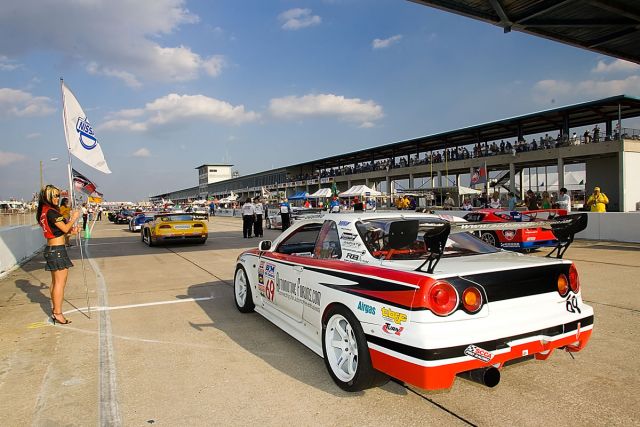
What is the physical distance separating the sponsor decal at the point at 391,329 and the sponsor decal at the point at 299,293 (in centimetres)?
85

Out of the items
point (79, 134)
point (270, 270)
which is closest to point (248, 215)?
point (79, 134)

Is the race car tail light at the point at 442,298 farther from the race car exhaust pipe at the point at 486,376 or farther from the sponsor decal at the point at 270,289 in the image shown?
the sponsor decal at the point at 270,289

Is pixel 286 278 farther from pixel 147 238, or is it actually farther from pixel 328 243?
pixel 147 238

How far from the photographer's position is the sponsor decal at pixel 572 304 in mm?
3281

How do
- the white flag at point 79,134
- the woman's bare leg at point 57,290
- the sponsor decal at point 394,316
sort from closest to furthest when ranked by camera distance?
the sponsor decal at point 394,316 < the woman's bare leg at point 57,290 < the white flag at point 79,134

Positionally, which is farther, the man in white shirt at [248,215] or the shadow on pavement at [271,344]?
the man in white shirt at [248,215]

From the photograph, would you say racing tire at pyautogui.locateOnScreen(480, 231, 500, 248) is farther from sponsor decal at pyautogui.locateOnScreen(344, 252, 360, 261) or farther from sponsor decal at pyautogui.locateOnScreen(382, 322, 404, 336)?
sponsor decal at pyautogui.locateOnScreen(382, 322, 404, 336)

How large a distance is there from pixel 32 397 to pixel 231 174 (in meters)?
147

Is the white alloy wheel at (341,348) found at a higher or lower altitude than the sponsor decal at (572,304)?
lower

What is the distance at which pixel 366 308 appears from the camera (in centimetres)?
313

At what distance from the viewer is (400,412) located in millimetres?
3037

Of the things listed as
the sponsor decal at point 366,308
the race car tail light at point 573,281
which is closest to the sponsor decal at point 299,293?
the sponsor decal at point 366,308

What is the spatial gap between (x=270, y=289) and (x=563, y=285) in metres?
2.88

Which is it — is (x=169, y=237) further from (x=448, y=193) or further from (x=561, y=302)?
(x=448, y=193)
